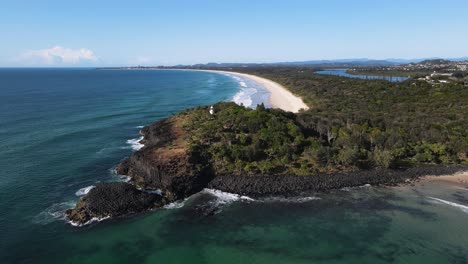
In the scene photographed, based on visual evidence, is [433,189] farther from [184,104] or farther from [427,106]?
[184,104]

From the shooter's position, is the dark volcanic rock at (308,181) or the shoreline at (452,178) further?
the shoreline at (452,178)

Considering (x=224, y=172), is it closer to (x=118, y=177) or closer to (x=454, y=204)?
(x=118, y=177)

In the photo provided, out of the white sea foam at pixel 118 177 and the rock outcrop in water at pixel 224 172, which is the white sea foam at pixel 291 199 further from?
the white sea foam at pixel 118 177

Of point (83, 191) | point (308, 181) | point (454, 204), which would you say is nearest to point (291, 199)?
point (308, 181)

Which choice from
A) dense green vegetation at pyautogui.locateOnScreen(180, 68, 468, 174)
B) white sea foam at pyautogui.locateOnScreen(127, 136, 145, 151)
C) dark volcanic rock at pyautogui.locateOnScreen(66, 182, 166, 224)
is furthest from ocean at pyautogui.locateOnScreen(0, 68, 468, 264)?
white sea foam at pyautogui.locateOnScreen(127, 136, 145, 151)

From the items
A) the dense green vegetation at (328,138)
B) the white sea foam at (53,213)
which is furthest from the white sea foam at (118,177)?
the dense green vegetation at (328,138)

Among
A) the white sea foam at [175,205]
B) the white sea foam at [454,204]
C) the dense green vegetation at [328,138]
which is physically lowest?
the white sea foam at [454,204]
